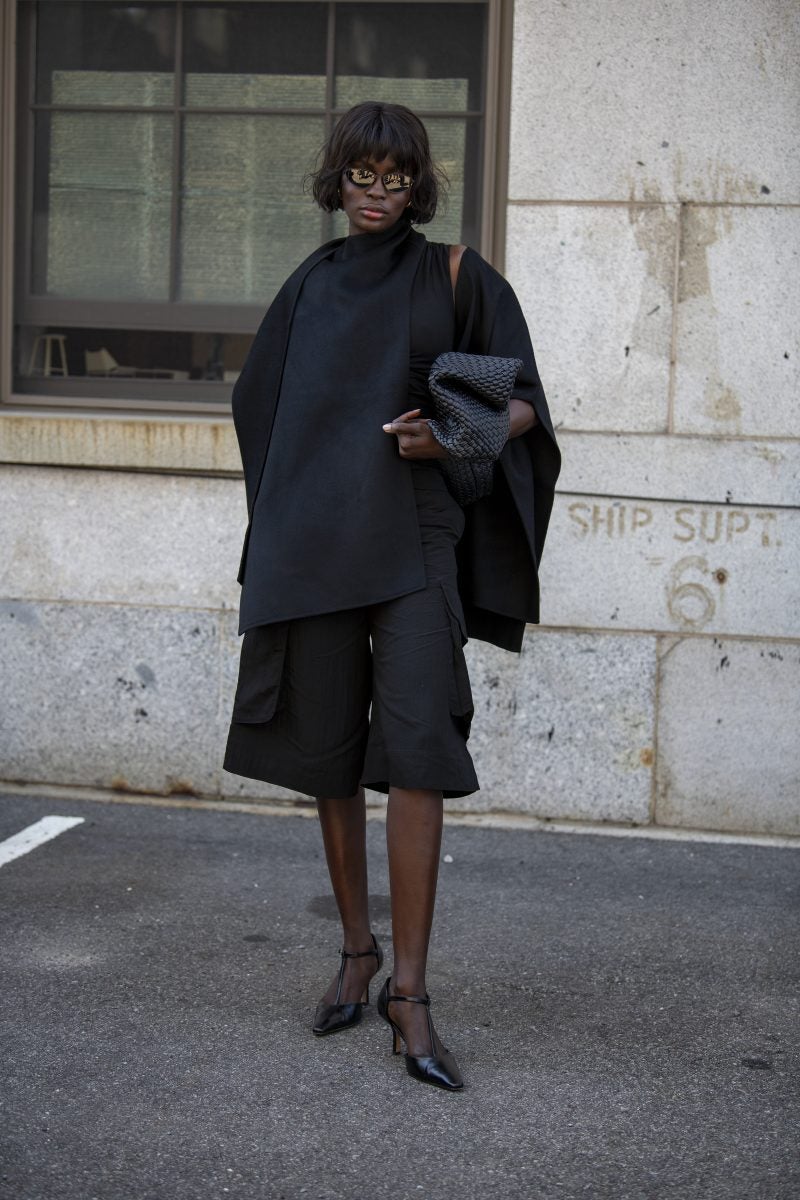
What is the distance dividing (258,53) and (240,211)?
1.91 ft

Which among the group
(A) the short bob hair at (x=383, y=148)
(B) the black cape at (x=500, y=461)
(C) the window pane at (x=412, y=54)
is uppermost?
(C) the window pane at (x=412, y=54)

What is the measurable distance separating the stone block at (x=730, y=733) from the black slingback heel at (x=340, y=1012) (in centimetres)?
209

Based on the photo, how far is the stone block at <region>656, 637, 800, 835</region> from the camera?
5.19 metres

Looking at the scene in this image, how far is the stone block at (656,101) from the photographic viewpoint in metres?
5.09

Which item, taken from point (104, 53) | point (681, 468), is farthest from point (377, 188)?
point (104, 53)

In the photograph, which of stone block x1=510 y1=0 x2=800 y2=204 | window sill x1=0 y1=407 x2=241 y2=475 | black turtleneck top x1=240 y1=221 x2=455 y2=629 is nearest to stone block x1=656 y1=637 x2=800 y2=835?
stone block x1=510 y1=0 x2=800 y2=204

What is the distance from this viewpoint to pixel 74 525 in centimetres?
549

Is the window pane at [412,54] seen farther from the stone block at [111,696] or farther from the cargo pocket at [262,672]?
the cargo pocket at [262,672]

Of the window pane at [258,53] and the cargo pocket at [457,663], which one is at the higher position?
the window pane at [258,53]

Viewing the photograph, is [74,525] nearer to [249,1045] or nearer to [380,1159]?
[249,1045]

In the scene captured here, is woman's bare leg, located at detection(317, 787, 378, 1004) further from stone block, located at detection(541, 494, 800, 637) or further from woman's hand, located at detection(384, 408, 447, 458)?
stone block, located at detection(541, 494, 800, 637)

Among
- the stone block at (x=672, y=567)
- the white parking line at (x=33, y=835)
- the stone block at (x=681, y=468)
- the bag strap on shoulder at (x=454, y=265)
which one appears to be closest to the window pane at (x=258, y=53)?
the stone block at (x=681, y=468)

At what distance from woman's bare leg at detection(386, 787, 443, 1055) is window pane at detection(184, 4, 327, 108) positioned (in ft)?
11.0

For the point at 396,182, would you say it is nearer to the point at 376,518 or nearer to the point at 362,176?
the point at 362,176
